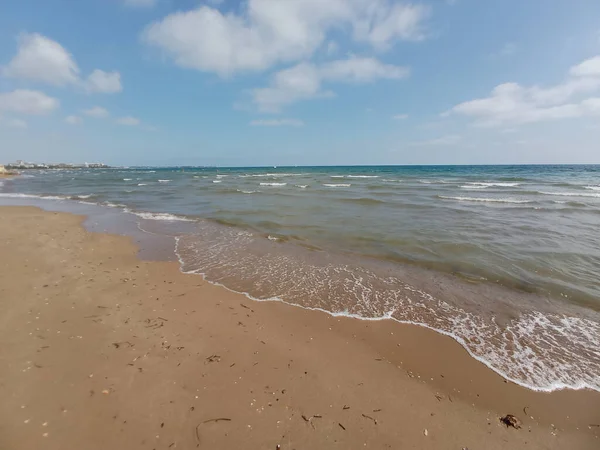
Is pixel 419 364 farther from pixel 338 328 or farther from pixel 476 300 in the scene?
pixel 476 300

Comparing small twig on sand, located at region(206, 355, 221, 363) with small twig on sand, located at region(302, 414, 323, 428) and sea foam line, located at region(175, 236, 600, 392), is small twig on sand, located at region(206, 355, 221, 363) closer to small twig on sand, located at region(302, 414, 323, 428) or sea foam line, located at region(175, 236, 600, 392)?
small twig on sand, located at region(302, 414, 323, 428)

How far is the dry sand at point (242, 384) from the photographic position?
9.17 feet

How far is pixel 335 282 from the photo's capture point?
258 inches

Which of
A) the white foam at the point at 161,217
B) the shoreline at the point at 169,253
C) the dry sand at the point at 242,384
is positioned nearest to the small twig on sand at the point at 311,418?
the dry sand at the point at 242,384

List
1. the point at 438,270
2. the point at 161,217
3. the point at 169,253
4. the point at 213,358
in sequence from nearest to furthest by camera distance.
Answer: the point at 213,358 < the point at 438,270 < the point at 169,253 < the point at 161,217

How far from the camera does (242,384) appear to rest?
11.1 feet

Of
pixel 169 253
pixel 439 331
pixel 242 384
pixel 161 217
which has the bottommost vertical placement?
pixel 439 331

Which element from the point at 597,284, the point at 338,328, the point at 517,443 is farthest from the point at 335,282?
the point at 597,284

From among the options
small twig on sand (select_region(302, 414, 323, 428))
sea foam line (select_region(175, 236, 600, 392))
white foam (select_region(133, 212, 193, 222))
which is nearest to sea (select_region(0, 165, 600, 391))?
sea foam line (select_region(175, 236, 600, 392))

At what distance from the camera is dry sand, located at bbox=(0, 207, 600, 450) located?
2795mm

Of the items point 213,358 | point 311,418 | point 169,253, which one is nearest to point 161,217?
point 169,253

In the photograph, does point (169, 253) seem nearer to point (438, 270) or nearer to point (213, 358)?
point (213, 358)

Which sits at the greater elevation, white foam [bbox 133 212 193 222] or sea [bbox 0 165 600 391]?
white foam [bbox 133 212 193 222]

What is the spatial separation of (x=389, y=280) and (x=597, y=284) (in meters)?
4.92
